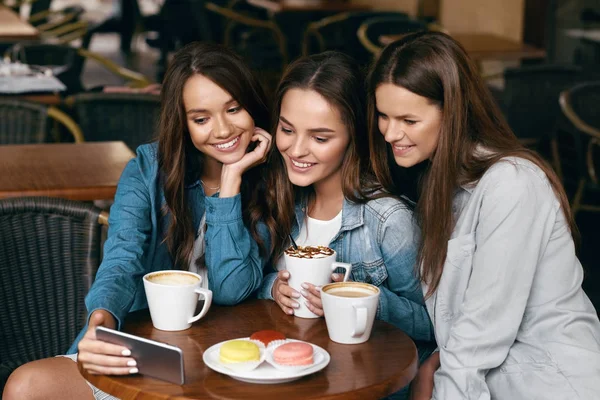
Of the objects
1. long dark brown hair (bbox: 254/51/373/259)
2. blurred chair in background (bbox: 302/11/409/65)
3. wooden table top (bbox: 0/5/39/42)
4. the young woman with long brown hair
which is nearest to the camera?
the young woman with long brown hair

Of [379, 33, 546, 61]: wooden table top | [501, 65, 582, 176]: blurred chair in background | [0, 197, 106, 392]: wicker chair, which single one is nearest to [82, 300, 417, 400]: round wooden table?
[0, 197, 106, 392]: wicker chair

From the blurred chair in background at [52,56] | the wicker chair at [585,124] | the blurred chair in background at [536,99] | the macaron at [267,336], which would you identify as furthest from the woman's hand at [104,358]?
the blurred chair in background at [536,99]

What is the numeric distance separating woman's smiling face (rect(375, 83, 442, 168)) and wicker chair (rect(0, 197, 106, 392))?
803 mm

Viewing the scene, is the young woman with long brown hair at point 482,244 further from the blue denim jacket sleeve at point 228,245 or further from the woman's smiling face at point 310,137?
the blue denim jacket sleeve at point 228,245

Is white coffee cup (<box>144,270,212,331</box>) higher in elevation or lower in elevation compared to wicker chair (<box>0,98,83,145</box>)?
higher

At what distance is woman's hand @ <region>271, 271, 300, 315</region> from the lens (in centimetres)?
186

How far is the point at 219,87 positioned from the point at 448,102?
561 mm

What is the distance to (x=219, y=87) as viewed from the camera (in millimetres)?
2180

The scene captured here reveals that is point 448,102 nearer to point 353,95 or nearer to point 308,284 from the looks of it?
point 353,95

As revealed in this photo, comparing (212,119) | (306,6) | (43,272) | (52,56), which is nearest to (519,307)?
(212,119)

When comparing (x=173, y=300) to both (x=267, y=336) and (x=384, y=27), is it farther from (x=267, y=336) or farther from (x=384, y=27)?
(x=384, y=27)

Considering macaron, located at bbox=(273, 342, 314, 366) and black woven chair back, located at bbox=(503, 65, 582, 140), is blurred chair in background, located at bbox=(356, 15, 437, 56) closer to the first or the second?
black woven chair back, located at bbox=(503, 65, 582, 140)

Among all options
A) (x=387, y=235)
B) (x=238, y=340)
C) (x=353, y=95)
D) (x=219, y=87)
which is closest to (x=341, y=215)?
(x=387, y=235)

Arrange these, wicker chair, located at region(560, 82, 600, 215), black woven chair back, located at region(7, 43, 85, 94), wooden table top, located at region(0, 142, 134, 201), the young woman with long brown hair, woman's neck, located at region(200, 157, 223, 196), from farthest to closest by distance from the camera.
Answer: black woven chair back, located at region(7, 43, 85, 94), wicker chair, located at region(560, 82, 600, 215), wooden table top, located at region(0, 142, 134, 201), woman's neck, located at region(200, 157, 223, 196), the young woman with long brown hair
